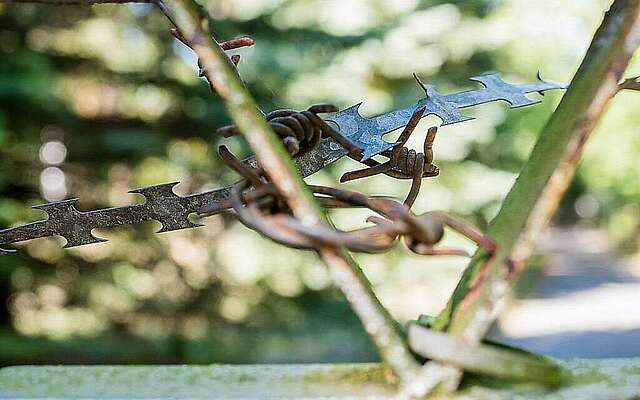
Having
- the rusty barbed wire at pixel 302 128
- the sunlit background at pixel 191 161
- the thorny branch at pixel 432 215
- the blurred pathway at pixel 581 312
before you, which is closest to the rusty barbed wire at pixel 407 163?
the rusty barbed wire at pixel 302 128

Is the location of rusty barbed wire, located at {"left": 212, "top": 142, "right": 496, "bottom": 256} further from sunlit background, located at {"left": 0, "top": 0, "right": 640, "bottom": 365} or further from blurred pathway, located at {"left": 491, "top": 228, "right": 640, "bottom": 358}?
blurred pathway, located at {"left": 491, "top": 228, "right": 640, "bottom": 358}

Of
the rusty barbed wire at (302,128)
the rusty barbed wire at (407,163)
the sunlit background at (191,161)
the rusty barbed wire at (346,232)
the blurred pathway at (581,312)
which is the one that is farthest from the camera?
the blurred pathway at (581,312)

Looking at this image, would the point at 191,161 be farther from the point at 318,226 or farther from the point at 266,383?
the point at 318,226

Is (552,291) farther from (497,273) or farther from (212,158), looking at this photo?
(497,273)

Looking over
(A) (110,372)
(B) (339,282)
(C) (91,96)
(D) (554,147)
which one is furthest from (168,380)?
(C) (91,96)

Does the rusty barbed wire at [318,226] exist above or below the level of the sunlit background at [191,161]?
above

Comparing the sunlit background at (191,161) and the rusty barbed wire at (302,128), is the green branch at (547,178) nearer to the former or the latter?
the rusty barbed wire at (302,128)
